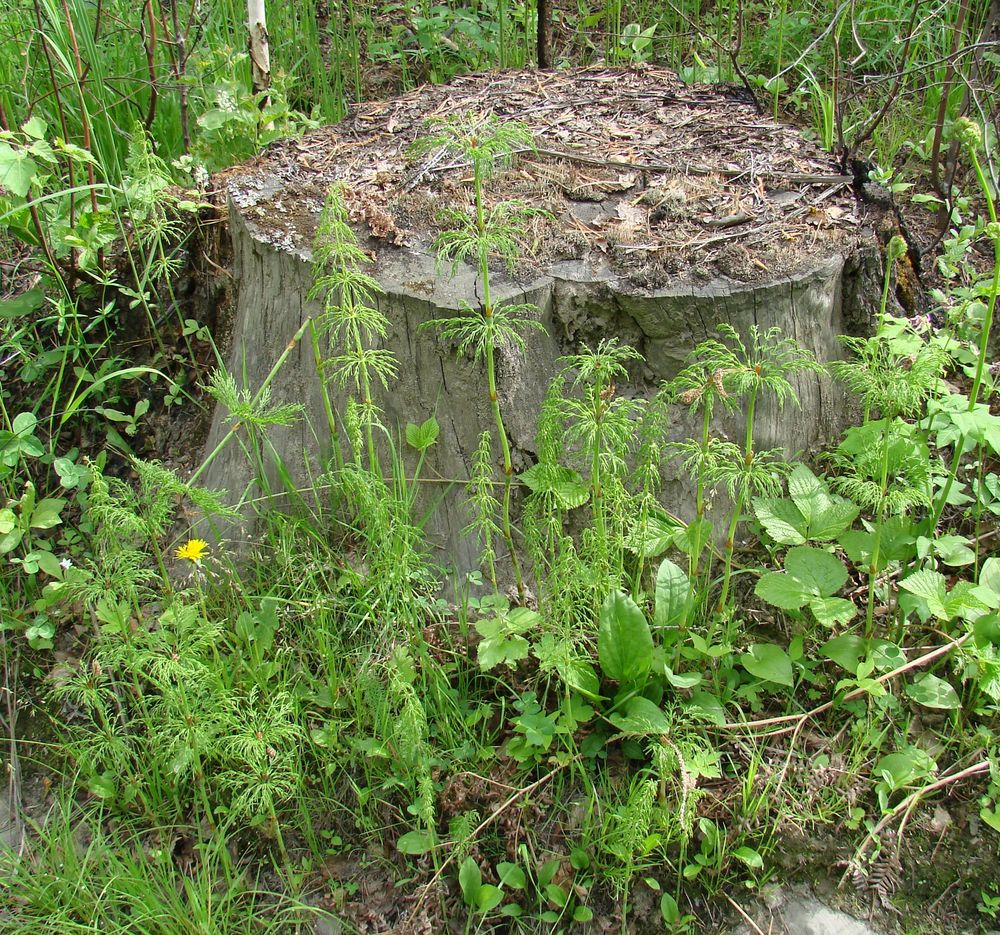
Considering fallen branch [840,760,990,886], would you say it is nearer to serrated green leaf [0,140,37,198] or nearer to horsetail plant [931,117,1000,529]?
horsetail plant [931,117,1000,529]

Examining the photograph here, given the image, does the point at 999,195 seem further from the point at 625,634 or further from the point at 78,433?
the point at 78,433

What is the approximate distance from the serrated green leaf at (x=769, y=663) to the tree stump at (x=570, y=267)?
45cm

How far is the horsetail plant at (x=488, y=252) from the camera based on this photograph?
1.93m

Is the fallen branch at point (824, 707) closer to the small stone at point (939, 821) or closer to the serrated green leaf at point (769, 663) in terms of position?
the serrated green leaf at point (769, 663)

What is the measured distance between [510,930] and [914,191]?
3162 millimetres

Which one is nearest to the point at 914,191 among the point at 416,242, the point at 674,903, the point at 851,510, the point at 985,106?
the point at 985,106

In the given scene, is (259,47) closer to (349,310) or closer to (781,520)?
(349,310)

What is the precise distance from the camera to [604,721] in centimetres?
214

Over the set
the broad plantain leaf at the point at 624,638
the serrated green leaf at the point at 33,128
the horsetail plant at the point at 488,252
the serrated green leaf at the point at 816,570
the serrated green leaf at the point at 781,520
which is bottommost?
the broad plantain leaf at the point at 624,638

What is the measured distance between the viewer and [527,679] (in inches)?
86.2

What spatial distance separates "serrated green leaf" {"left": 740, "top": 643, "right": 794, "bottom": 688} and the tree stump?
45 cm

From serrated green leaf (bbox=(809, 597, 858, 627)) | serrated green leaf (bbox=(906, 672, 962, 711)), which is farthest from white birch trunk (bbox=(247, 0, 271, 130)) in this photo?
serrated green leaf (bbox=(906, 672, 962, 711))

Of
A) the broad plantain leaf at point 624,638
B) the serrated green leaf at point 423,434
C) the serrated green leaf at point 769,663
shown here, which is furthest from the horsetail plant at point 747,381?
the serrated green leaf at point 423,434

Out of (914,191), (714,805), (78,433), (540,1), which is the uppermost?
(540,1)
